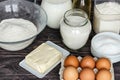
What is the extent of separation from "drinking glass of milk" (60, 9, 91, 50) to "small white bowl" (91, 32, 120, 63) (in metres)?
0.04

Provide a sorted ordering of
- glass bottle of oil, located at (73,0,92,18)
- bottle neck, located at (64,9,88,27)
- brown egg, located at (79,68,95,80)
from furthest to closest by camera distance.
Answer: glass bottle of oil, located at (73,0,92,18), bottle neck, located at (64,9,88,27), brown egg, located at (79,68,95,80)

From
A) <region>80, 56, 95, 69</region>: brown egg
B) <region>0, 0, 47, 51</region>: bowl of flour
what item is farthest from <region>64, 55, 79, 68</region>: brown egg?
<region>0, 0, 47, 51</region>: bowl of flour

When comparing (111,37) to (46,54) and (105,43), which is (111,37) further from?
(46,54)

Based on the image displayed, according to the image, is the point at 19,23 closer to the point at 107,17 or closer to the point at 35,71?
the point at 35,71

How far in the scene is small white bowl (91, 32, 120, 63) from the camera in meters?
1.04

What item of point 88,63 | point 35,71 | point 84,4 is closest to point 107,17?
point 84,4

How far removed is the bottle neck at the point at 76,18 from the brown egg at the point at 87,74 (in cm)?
17

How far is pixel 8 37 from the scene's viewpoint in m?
1.06

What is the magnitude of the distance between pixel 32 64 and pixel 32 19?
23 centimetres

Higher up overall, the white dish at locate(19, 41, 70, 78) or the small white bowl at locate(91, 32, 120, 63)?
the small white bowl at locate(91, 32, 120, 63)

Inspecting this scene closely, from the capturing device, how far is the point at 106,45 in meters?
1.05

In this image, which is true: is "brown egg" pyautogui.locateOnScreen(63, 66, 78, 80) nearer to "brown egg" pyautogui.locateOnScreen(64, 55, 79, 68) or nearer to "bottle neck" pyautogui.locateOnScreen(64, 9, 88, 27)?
"brown egg" pyautogui.locateOnScreen(64, 55, 79, 68)

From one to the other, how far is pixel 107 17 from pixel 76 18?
0.12m

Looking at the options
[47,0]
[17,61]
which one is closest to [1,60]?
[17,61]
